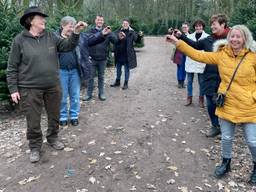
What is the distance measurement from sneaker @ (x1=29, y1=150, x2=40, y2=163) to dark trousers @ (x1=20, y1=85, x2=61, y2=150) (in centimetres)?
6

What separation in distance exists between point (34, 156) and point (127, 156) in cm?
147

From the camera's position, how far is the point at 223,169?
5.49 metres

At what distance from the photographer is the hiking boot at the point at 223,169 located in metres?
5.46

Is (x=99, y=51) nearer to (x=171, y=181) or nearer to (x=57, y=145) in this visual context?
(x=57, y=145)

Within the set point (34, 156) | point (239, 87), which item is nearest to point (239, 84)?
point (239, 87)

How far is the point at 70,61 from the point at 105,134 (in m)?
1.53

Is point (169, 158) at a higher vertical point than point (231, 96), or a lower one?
lower

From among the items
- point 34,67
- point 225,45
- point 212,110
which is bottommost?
point 212,110

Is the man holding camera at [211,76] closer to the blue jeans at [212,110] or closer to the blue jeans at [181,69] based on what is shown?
the blue jeans at [212,110]

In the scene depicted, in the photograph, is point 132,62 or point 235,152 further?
point 132,62

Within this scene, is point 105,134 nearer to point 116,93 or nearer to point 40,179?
point 40,179

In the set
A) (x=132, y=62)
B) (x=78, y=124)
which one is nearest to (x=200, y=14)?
(x=132, y=62)

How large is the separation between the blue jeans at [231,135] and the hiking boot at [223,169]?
0.31 feet

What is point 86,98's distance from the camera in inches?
370
